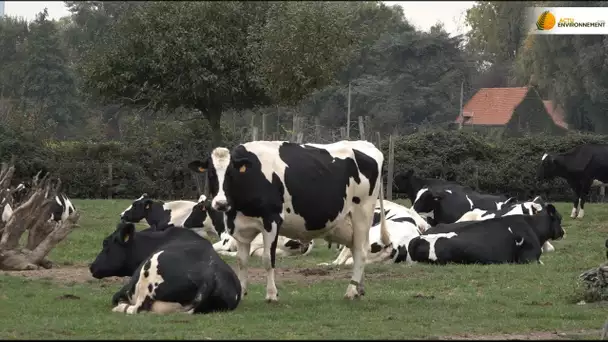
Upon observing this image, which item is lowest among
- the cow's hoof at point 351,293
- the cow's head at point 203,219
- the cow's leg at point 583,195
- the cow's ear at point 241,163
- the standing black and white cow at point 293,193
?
the cow's leg at point 583,195

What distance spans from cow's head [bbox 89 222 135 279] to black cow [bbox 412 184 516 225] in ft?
39.8

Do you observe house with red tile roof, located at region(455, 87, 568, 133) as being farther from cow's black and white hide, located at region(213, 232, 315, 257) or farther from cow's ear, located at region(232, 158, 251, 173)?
cow's ear, located at region(232, 158, 251, 173)

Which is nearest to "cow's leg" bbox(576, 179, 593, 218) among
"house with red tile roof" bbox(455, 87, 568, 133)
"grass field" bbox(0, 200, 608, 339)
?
"grass field" bbox(0, 200, 608, 339)

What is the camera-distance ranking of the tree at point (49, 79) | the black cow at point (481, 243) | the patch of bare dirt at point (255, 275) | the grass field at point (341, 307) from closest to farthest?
the grass field at point (341, 307) → the patch of bare dirt at point (255, 275) → the black cow at point (481, 243) → the tree at point (49, 79)

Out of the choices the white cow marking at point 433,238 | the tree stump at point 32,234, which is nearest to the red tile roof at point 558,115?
the white cow marking at point 433,238

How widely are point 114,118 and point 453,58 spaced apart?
1988 cm

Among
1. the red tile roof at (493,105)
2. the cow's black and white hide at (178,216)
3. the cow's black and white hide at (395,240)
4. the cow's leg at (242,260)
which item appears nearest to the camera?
the cow's leg at (242,260)

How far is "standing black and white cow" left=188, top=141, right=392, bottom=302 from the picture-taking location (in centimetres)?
1358

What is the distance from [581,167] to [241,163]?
2046 cm

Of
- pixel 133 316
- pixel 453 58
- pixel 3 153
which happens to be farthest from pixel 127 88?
pixel 453 58

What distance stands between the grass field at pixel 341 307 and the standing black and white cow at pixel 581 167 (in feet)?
35.9

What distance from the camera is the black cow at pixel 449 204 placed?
998 inches

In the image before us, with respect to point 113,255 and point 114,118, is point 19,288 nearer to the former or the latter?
point 113,255

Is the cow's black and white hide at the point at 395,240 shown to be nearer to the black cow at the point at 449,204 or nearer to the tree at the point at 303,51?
the black cow at the point at 449,204
